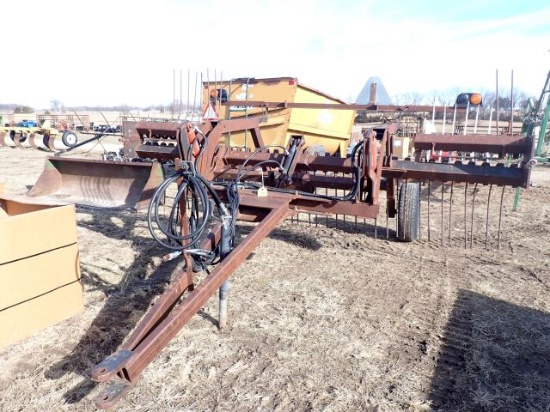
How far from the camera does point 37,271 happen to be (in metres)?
2.85

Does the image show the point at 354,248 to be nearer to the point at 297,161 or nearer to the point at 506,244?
the point at 297,161

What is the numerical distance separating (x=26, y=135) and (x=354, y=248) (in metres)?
15.3

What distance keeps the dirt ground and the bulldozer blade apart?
2.35 ft

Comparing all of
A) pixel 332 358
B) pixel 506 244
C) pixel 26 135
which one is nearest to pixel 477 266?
pixel 506 244

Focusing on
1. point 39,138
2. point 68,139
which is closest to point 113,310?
point 68,139

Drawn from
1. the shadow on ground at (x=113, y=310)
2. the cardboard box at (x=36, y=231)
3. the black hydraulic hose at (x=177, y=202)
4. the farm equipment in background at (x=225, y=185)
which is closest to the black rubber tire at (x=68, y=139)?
the farm equipment in background at (x=225, y=185)

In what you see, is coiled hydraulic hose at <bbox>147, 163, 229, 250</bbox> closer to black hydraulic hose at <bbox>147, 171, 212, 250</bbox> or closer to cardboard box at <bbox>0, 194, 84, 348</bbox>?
black hydraulic hose at <bbox>147, 171, 212, 250</bbox>

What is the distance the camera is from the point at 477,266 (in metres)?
4.17

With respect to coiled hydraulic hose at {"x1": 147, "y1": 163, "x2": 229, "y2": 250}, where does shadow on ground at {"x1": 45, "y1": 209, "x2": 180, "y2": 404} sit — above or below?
below

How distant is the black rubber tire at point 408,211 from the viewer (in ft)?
15.1

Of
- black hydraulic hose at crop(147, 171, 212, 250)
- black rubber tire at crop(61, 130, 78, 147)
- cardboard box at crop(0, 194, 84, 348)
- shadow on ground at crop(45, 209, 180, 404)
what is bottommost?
shadow on ground at crop(45, 209, 180, 404)

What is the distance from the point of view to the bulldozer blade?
5.34 meters

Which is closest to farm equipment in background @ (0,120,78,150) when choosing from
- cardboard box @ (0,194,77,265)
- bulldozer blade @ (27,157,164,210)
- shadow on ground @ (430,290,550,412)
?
bulldozer blade @ (27,157,164,210)

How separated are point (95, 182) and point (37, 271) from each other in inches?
118
